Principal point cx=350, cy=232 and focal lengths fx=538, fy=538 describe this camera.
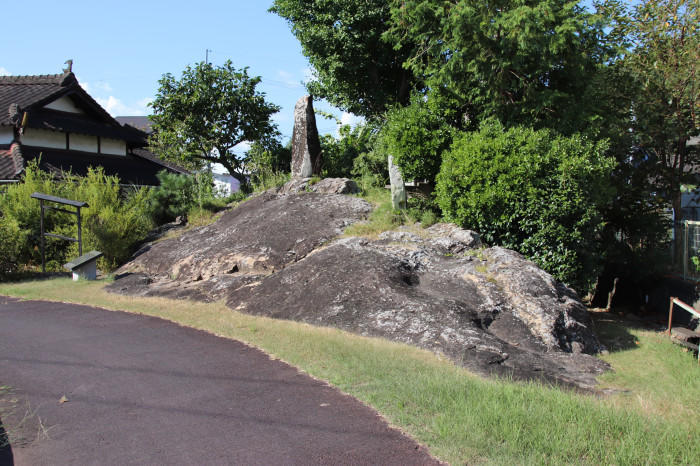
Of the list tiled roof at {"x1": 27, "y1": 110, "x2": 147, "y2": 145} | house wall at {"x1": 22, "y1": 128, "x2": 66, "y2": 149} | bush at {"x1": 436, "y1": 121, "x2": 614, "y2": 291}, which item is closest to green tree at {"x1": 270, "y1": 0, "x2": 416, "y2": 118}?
tiled roof at {"x1": 27, "y1": 110, "x2": 147, "y2": 145}

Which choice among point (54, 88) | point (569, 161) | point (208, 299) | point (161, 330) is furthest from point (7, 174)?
point (569, 161)

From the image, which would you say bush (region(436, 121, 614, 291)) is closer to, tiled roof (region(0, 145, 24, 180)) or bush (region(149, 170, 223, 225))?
bush (region(149, 170, 223, 225))

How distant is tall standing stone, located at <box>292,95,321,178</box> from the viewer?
16672mm

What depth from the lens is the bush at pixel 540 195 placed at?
10.3m

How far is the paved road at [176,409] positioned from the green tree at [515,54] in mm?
7942

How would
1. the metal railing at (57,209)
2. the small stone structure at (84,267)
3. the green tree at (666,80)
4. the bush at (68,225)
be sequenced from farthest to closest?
the bush at (68,225)
the metal railing at (57,209)
the small stone structure at (84,267)
the green tree at (666,80)

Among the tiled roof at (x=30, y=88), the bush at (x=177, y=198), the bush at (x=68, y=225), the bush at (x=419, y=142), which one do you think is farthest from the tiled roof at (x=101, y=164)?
the bush at (x=419, y=142)

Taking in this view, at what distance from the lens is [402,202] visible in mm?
12945

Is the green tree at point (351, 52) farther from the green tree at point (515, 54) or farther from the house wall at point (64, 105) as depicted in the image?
the house wall at point (64, 105)

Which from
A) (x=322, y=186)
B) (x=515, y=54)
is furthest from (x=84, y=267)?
(x=515, y=54)

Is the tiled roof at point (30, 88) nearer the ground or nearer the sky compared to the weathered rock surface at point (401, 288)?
nearer the sky

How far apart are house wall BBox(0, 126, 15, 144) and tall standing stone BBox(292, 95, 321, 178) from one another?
12.0 meters

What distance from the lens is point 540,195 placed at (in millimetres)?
10414

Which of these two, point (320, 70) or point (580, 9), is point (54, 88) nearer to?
point (320, 70)
